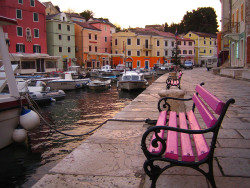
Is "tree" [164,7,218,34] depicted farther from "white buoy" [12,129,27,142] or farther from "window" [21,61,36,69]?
"white buoy" [12,129,27,142]

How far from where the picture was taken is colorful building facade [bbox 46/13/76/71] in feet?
157

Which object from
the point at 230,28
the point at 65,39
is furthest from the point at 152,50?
the point at 230,28

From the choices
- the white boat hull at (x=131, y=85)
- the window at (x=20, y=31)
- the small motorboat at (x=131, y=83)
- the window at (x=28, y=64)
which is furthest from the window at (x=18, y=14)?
the white boat hull at (x=131, y=85)

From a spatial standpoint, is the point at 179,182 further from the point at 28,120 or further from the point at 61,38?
the point at 61,38

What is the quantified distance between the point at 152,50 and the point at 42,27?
32086 millimetres

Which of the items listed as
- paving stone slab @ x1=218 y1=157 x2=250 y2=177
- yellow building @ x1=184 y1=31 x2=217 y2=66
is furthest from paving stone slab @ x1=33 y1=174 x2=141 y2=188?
yellow building @ x1=184 y1=31 x2=217 y2=66

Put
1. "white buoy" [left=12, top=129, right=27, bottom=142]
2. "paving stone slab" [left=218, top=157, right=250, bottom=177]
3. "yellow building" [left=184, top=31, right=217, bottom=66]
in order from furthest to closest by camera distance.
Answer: "yellow building" [left=184, top=31, right=217, bottom=66] → "white buoy" [left=12, top=129, right=27, bottom=142] → "paving stone slab" [left=218, top=157, right=250, bottom=177]

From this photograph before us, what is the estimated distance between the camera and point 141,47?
6562cm

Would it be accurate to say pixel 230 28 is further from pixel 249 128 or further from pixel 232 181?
pixel 232 181

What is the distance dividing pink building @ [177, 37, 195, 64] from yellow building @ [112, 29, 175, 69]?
15.8 feet

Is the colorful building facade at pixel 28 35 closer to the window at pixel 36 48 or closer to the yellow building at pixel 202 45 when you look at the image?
the window at pixel 36 48

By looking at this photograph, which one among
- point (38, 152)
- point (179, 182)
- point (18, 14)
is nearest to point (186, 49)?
point (18, 14)

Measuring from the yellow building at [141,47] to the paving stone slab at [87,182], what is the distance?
193 ft

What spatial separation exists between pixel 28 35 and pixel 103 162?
138ft
